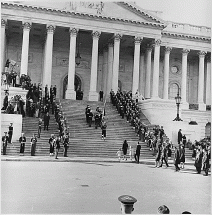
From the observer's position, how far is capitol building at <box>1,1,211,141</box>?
3506cm

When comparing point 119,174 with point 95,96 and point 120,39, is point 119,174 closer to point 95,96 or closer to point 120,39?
point 95,96

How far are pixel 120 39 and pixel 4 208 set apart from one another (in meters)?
31.3

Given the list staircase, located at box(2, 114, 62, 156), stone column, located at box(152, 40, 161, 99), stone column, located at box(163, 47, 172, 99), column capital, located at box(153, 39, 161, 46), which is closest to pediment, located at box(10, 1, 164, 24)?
column capital, located at box(153, 39, 161, 46)

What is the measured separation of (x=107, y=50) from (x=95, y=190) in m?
30.2

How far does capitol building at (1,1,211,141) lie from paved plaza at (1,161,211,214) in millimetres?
16434

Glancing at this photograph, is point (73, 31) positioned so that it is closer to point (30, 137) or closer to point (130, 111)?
point (130, 111)

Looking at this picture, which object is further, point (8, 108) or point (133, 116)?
point (133, 116)

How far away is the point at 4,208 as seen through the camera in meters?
8.41

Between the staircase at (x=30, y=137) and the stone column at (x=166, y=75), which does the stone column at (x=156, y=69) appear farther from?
the staircase at (x=30, y=137)

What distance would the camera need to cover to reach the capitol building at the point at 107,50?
115 ft

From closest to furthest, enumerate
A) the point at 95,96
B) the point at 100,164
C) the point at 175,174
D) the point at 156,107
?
1. the point at 175,174
2. the point at 100,164
3. the point at 156,107
4. the point at 95,96

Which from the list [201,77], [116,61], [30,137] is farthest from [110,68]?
[30,137]

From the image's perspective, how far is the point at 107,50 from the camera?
39.4 m

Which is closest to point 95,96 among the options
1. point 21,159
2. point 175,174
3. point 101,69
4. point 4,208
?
point 101,69
